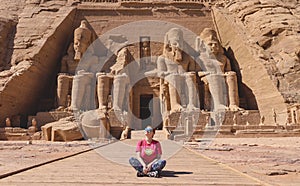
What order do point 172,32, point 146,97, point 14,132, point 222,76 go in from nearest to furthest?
point 14,132 < point 222,76 < point 172,32 < point 146,97

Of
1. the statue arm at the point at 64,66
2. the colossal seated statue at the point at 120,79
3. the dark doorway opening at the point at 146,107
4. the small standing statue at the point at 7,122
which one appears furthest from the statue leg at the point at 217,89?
the small standing statue at the point at 7,122

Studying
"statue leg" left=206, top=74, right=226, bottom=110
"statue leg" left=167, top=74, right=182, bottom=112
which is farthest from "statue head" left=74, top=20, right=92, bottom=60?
"statue leg" left=206, top=74, right=226, bottom=110

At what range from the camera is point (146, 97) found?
1622cm

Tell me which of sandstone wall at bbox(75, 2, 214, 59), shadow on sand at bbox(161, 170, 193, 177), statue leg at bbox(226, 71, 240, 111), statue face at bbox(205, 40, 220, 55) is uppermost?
sandstone wall at bbox(75, 2, 214, 59)

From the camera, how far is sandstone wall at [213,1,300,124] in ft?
39.4

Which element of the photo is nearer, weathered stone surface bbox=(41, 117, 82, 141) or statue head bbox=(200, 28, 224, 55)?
weathered stone surface bbox=(41, 117, 82, 141)

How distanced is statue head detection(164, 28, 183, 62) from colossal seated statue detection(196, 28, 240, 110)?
106 centimetres

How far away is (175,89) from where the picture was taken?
43.5 feet

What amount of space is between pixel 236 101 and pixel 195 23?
5654 millimetres

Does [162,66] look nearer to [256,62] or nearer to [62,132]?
[256,62]

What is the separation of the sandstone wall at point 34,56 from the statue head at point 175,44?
504cm

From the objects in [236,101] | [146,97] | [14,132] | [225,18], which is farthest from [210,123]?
[14,132]

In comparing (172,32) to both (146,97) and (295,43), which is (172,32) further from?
(295,43)

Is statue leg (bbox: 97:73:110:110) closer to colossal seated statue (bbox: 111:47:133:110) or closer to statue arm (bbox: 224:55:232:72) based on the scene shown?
colossal seated statue (bbox: 111:47:133:110)
